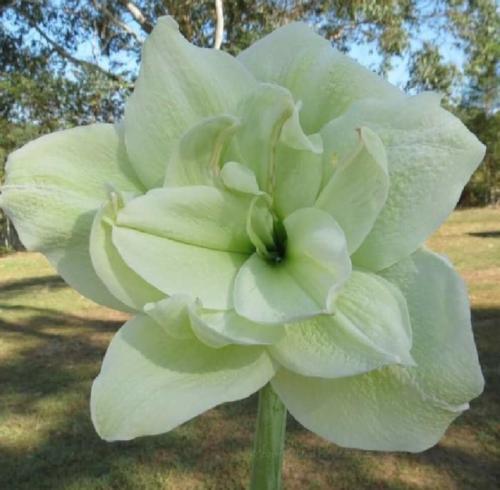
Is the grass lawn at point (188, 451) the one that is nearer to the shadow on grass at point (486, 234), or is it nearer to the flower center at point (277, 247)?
the flower center at point (277, 247)

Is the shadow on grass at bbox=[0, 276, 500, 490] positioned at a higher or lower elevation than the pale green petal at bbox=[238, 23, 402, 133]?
lower

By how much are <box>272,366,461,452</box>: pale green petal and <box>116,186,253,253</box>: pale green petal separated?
111 millimetres

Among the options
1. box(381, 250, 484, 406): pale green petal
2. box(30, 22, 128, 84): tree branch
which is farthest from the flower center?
box(30, 22, 128, 84): tree branch

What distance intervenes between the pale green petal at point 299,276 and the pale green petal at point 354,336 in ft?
0.05

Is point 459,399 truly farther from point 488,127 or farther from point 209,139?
point 488,127

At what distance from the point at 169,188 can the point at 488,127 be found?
22.7 metres

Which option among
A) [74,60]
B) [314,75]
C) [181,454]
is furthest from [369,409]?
[74,60]

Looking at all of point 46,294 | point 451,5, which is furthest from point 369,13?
point 46,294

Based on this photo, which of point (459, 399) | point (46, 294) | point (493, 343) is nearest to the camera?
point (459, 399)

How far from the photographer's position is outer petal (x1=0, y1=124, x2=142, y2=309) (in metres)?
0.49

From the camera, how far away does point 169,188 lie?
0.47m

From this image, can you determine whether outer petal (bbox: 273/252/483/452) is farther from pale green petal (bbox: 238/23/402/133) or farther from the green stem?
pale green petal (bbox: 238/23/402/133)

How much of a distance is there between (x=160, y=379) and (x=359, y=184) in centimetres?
19

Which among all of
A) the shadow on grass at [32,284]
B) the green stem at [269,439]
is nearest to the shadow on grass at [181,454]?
the green stem at [269,439]
